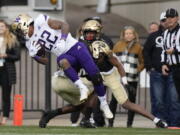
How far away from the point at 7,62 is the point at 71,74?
3.19 metres

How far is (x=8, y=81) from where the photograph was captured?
16.9 metres

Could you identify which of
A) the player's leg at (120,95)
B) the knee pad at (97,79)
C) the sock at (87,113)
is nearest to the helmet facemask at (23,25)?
the knee pad at (97,79)

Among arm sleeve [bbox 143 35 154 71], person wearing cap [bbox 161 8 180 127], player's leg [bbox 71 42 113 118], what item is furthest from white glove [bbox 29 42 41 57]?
arm sleeve [bbox 143 35 154 71]

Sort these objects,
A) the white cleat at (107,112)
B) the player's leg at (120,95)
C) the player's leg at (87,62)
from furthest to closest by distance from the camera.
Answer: the player's leg at (120,95) → the white cleat at (107,112) → the player's leg at (87,62)

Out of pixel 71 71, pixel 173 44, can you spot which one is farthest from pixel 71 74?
pixel 173 44

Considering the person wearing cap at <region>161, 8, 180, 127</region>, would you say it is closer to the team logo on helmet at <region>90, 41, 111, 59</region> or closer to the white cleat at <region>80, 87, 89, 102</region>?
the team logo on helmet at <region>90, 41, 111, 59</region>

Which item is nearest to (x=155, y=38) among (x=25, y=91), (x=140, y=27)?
(x=25, y=91)

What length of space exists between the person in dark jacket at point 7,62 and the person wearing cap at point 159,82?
230cm

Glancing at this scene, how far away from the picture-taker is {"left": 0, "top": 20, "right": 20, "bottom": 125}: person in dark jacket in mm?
16859

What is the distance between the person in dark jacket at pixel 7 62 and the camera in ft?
55.3

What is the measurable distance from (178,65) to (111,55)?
1062 millimetres

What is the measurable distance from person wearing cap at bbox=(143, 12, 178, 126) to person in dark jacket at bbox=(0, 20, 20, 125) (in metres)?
2.30

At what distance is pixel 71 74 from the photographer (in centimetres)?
1396

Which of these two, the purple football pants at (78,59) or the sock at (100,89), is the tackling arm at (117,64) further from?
the purple football pants at (78,59)
